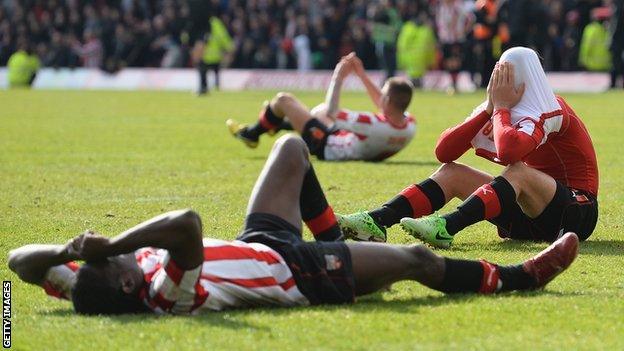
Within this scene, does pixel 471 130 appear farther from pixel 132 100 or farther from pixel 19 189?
pixel 132 100

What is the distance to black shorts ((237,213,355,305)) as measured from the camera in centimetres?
618

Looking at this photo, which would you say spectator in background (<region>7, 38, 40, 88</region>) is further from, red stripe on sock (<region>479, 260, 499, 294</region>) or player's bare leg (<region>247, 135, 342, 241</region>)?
red stripe on sock (<region>479, 260, 499, 294</region>)

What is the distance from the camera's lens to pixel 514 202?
8125 millimetres

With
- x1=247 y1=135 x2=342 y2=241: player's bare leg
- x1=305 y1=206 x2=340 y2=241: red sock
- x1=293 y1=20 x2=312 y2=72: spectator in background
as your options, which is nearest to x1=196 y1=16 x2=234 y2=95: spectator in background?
x1=293 y1=20 x2=312 y2=72: spectator in background

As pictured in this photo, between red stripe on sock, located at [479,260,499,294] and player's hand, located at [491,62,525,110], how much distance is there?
180 centimetres

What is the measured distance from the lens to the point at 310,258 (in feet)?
20.2

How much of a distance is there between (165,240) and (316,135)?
29.5ft

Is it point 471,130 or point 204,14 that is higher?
point 471,130

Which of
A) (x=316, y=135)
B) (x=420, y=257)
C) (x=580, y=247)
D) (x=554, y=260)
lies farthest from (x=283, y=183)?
(x=316, y=135)

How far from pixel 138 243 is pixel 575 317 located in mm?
2007

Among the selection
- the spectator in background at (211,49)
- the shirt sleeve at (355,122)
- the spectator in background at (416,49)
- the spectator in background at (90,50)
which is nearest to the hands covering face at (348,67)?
the shirt sleeve at (355,122)

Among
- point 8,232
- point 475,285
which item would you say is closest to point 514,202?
point 475,285

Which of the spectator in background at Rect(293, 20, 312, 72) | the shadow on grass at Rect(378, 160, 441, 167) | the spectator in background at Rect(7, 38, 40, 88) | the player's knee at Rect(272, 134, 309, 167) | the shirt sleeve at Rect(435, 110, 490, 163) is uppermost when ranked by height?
the player's knee at Rect(272, 134, 309, 167)

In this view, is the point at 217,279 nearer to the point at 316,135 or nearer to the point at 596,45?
the point at 316,135
